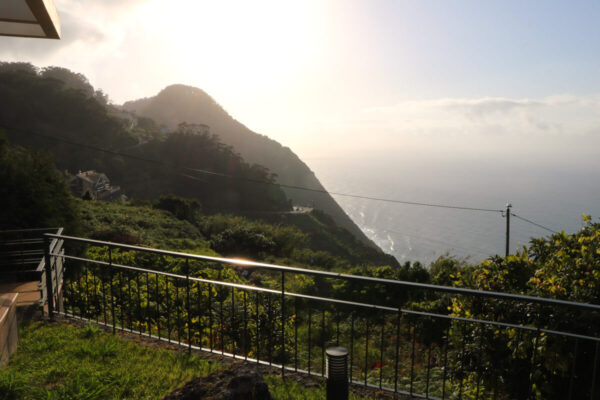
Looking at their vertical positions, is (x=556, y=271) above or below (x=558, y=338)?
above

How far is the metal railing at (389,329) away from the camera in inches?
128

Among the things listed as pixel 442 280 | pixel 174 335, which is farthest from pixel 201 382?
pixel 442 280

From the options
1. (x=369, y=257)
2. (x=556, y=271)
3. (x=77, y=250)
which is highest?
(x=556, y=271)

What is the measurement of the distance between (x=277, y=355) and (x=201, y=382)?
4.39 meters

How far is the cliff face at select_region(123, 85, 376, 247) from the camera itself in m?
118

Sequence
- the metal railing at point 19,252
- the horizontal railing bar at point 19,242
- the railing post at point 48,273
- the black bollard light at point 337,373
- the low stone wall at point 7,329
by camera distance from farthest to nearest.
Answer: the metal railing at point 19,252, the horizontal railing bar at point 19,242, the railing post at point 48,273, the low stone wall at point 7,329, the black bollard light at point 337,373

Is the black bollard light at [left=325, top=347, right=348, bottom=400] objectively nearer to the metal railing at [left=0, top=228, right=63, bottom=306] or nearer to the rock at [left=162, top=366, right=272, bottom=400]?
the rock at [left=162, top=366, right=272, bottom=400]

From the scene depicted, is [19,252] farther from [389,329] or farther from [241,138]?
[241,138]

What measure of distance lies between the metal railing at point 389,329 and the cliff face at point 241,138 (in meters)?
98.2

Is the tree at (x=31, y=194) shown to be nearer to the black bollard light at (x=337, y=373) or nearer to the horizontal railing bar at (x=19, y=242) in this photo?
the horizontal railing bar at (x=19, y=242)

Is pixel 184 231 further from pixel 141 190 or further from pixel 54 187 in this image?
pixel 141 190

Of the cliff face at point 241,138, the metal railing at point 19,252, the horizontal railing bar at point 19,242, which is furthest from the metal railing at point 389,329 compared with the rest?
the cliff face at point 241,138

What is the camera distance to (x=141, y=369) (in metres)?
3.63

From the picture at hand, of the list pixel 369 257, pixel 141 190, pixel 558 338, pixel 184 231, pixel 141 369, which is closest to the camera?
pixel 558 338
